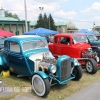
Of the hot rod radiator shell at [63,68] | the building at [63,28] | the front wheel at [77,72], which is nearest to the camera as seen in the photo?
the hot rod radiator shell at [63,68]

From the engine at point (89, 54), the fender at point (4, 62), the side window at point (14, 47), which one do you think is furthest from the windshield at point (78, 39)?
the fender at point (4, 62)

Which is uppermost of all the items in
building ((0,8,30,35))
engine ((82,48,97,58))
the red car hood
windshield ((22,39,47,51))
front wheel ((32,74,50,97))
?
building ((0,8,30,35))

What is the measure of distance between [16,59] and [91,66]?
11.1 ft

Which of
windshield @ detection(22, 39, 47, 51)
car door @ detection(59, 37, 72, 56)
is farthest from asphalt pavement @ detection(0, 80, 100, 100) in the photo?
car door @ detection(59, 37, 72, 56)

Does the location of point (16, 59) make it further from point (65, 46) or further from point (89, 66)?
point (89, 66)

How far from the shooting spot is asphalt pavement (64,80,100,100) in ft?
17.0

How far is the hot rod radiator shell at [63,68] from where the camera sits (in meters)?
5.50

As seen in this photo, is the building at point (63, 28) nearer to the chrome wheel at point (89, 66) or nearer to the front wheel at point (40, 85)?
the chrome wheel at point (89, 66)

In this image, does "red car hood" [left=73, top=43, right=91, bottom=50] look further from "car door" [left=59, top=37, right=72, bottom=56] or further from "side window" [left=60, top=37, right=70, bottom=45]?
"side window" [left=60, top=37, right=70, bottom=45]

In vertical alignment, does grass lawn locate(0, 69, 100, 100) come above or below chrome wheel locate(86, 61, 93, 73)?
below

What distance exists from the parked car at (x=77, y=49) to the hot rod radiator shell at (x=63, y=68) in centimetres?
236

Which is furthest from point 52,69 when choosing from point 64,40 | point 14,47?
point 64,40

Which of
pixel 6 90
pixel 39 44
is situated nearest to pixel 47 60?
pixel 39 44

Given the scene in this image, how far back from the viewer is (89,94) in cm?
545
